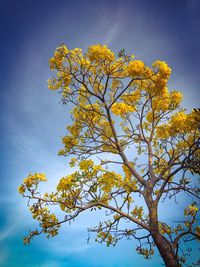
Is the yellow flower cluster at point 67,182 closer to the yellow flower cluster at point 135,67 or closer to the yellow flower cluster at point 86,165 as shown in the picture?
the yellow flower cluster at point 86,165

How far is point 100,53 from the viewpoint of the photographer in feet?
27.6

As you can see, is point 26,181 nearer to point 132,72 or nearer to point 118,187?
point 118,187

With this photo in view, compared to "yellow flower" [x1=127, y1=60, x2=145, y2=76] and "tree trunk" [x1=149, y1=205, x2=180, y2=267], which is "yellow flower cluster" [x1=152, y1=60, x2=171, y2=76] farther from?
"tree trunk" [x1=149, y1=205, x2=180, y2=267]

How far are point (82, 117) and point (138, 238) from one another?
Result: 468 cm

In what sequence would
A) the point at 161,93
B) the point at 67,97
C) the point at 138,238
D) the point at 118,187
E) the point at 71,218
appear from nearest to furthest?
1. the point at 71,218
2. the point at 138,238
3. the point at 118,187
4. the point at 67,97
5. the point at 161,93

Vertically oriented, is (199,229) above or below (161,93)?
below

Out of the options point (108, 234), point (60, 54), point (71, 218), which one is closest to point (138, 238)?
point (108, 234)

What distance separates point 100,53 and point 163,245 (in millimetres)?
6009

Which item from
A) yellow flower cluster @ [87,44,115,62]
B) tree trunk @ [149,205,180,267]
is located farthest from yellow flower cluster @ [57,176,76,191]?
yellow flower cluster @ [87,44,115,62]

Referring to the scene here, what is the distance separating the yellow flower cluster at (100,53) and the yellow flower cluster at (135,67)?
686mm

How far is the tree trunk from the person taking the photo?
6.60 m

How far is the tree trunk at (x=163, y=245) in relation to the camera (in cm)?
660

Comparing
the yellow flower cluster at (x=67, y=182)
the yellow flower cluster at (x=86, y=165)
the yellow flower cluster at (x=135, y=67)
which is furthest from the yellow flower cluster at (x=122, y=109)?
the yellow flower cluster at (x=67, y=182)

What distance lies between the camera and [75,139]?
32.2ft
